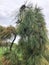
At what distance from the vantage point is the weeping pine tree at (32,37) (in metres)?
5.20

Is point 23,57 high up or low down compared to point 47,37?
down

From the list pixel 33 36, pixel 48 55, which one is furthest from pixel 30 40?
pixel 48 55

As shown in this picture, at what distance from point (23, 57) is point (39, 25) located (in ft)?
2.01

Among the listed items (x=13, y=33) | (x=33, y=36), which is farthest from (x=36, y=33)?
(x=13, y=33)

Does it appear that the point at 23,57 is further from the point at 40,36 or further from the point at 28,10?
the point at 28,10

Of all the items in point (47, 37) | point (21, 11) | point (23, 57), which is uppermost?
point (21, 11)

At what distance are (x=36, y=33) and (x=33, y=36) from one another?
8 centimetres

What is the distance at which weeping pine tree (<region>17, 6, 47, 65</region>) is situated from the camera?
520cm

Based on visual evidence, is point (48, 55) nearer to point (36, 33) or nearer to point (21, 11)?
point (36, 33)

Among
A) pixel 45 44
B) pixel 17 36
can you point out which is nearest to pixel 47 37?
pixel 45 44

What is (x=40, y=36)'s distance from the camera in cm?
526

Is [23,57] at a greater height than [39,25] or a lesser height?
lesser

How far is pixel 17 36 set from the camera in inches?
209

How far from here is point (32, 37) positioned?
5.20 m
